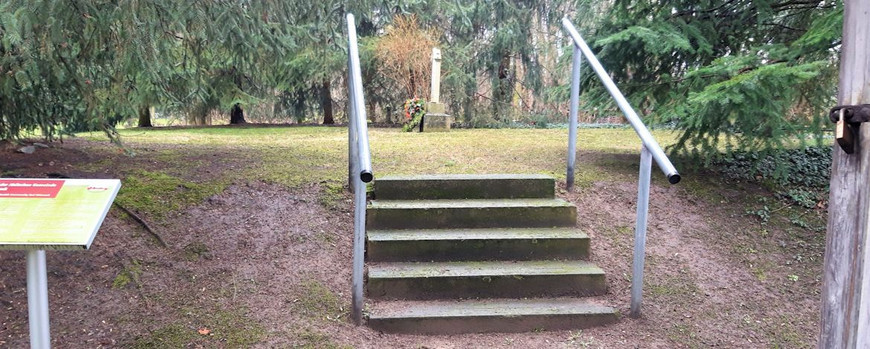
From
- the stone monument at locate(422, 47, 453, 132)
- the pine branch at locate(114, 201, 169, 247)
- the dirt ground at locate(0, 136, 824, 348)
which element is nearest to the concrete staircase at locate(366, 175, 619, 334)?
the dirt ground at locate(0, 136, 824, 348)

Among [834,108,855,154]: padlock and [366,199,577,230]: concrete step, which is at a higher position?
[834,108,855,154]: padlock

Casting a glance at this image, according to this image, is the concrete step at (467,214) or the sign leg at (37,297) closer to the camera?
the sign leg at (37,297)

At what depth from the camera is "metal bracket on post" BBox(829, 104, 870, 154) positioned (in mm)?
1891

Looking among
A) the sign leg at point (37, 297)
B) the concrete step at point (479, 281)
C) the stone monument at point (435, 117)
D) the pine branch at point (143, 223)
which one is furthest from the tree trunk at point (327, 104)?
the sign leg at point (37, 297)

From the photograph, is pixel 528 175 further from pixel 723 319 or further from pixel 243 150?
pixel 243 150

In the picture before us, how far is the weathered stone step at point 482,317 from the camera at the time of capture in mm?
3021

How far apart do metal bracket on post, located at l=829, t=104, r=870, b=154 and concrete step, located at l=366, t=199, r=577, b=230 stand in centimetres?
196

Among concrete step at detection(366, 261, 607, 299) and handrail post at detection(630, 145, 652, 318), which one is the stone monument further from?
handrail post at detection(630, 145, 652, 318)

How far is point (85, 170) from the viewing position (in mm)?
4445

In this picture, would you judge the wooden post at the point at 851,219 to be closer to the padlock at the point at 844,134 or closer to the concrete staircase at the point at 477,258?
the padlock at the point at 844,134

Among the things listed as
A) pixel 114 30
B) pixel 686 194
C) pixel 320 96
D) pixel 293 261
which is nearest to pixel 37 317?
pixel 293 261

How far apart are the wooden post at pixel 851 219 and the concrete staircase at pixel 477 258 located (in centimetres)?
124

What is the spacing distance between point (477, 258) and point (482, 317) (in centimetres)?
54

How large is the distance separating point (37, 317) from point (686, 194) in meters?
4.25
